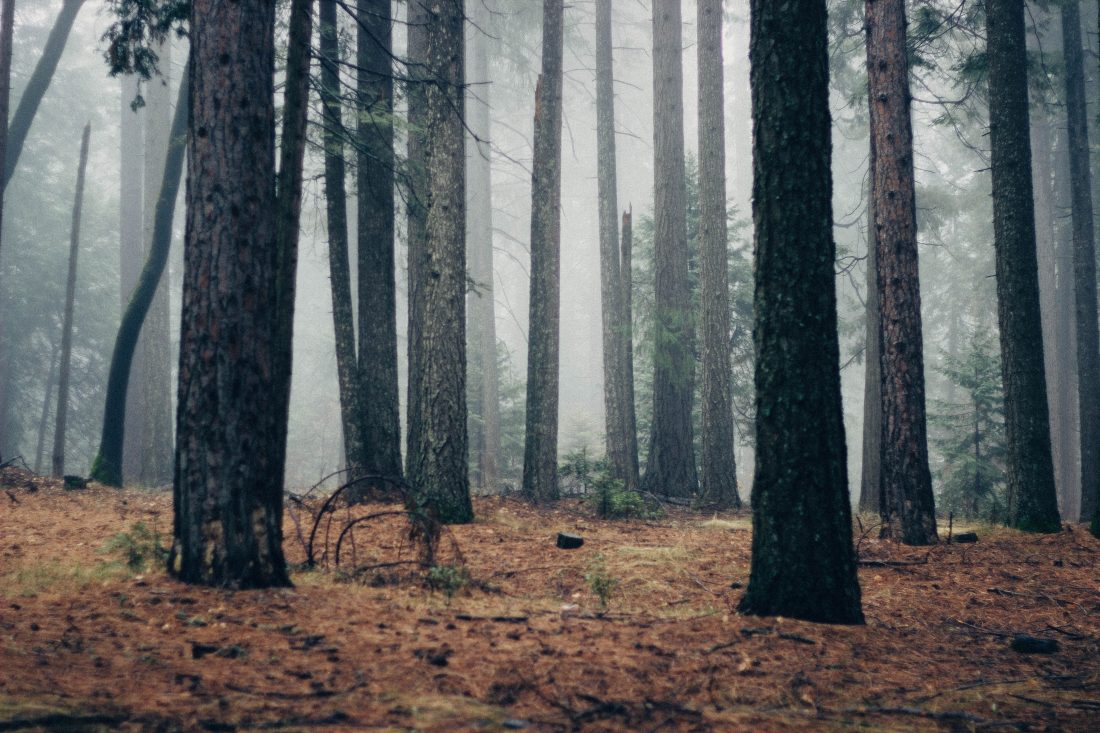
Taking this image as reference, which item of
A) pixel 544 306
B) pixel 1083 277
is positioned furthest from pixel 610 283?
pixel 1083 277

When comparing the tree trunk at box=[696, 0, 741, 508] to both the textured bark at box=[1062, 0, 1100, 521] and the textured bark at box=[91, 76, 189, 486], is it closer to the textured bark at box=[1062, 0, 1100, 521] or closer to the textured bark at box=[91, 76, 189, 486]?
the textured bark at box=[1062, 0, 1100, 521]

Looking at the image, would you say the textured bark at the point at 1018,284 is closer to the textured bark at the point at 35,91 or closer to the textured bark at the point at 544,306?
the textured bark at the point at 544,306

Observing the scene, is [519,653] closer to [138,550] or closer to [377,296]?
[138,550]

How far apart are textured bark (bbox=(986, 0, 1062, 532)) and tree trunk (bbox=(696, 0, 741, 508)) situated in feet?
14.4

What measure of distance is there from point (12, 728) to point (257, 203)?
10.7 feet

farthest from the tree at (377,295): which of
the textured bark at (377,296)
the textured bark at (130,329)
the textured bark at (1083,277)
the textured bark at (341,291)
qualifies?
the textured bark at (1083,277)

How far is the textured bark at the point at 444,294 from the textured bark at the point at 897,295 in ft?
16.3

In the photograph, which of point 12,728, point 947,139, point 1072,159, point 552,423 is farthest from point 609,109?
point 947,139

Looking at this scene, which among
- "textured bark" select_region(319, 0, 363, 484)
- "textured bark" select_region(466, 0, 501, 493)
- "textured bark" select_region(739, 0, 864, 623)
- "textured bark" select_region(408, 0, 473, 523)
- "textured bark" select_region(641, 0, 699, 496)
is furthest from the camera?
"textured bark" select_region(466, 0, 501, 493)

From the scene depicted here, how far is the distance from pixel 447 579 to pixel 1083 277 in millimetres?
15549

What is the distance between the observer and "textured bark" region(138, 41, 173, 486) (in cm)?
1666

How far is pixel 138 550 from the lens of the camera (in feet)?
18.7

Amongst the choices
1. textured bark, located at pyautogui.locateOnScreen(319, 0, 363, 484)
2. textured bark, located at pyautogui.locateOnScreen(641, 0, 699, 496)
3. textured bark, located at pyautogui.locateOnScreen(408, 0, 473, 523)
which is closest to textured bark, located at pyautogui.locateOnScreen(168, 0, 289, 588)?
textured bark, located at pyautogui.locateOnScreen(408, 0, 473, 523)

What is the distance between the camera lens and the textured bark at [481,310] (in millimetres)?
20812
